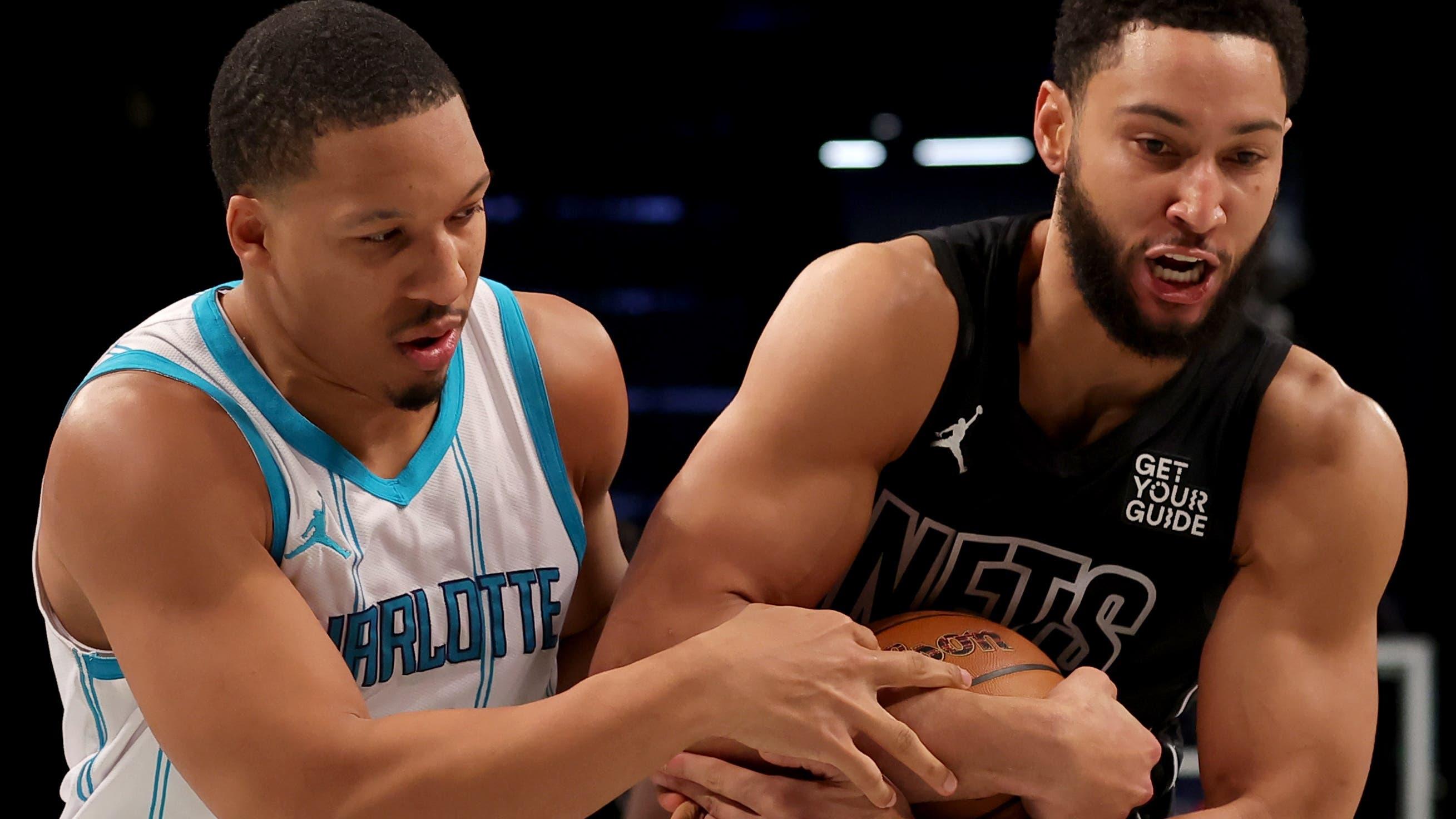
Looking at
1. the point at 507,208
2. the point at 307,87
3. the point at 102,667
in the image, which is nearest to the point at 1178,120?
the point at 307,87

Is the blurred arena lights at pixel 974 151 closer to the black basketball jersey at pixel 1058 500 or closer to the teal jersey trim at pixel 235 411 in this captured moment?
the black basketball jersey at pixel 1058 500

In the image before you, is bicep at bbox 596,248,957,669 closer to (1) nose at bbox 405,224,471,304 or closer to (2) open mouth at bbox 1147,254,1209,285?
(2) open mouth at bbox 1147,254,1209,285

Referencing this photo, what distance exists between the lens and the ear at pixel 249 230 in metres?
2.05

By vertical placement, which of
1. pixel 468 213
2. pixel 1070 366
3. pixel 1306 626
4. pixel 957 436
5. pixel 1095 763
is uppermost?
pixel 468 213

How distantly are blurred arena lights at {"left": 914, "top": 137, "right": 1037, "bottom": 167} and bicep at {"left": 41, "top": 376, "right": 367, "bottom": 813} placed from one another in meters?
5.80

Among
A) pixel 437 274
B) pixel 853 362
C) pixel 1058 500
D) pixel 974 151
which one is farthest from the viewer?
pixel 974 151

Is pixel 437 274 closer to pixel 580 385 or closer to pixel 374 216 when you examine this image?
pixel 374 216

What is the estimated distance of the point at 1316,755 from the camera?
87.1 inches

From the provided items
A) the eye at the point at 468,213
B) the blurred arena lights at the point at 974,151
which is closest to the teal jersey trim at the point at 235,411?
the eye at the point at 468,213

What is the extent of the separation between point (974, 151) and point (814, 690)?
5.86 m

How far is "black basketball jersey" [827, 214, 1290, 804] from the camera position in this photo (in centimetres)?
235

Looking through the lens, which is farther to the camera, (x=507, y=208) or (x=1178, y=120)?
(x=507, y=208)

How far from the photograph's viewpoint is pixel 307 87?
199 centimetres

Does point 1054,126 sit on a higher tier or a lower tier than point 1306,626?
higher
